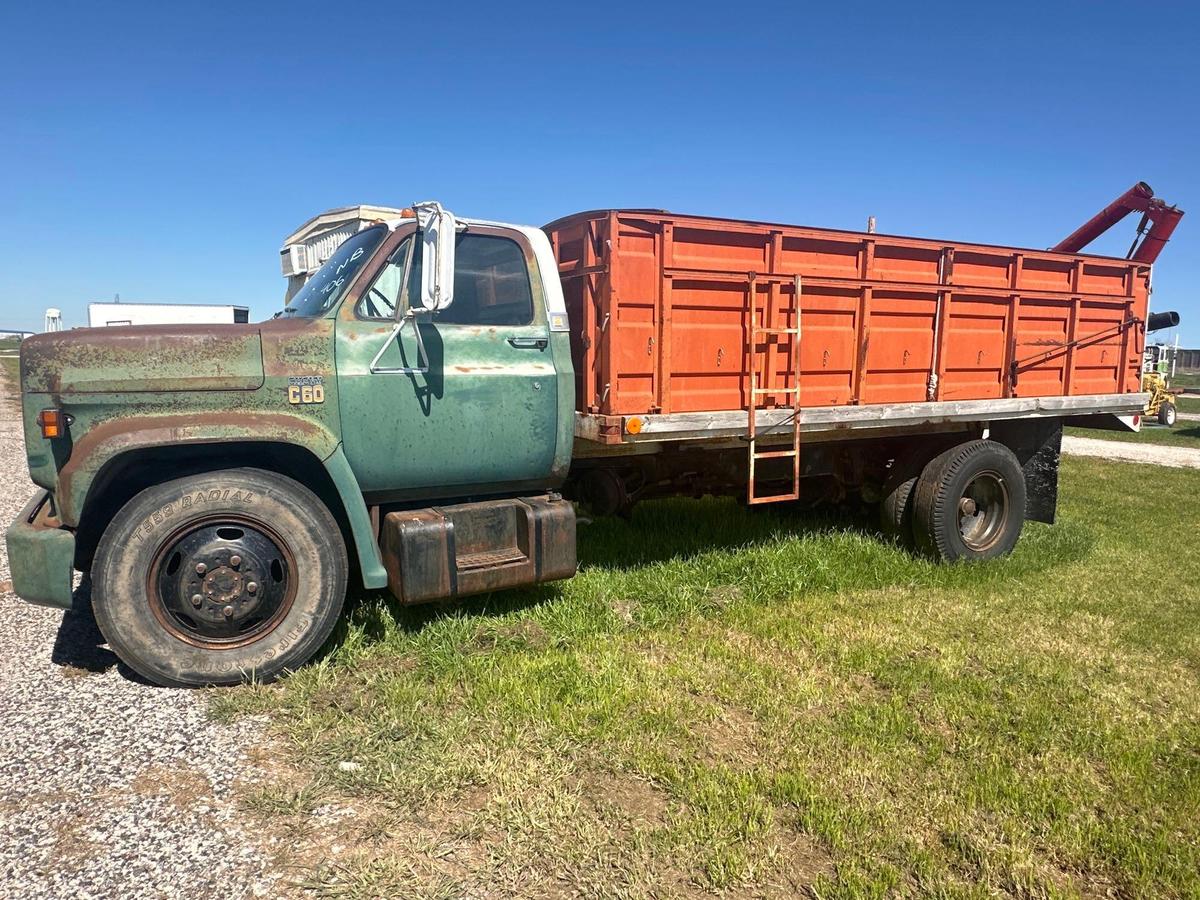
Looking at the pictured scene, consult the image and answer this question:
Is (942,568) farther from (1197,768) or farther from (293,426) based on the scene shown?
(293,426)

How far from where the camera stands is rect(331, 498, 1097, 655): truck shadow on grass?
4770 mm

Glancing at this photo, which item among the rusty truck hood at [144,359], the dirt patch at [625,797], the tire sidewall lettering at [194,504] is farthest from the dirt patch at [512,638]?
the rusty truck hood at [144,359]

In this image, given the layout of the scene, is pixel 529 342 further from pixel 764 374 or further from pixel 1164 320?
pixel 1164 320

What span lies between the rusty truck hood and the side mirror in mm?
870

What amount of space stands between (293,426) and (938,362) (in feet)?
14.3

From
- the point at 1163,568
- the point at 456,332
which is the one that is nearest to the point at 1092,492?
the point at 1163,568

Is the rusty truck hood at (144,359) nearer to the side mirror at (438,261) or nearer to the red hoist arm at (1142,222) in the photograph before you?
the side mirror at (438,261)

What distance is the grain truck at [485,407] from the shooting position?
3.66m

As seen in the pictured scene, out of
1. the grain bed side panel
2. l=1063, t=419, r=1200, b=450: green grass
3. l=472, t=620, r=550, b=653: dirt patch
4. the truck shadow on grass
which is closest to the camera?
l=472, t=620, r=550, b=653: dirt patch

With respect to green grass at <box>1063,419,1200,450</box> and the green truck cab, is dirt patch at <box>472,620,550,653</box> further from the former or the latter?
green grass at <box>1063,419,1200,450</box>

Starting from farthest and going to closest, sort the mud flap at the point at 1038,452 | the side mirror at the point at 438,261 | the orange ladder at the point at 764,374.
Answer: the mud flap at the point at 1038,452
the orange ladder at the point at 764,374
the side mirror at the point at 438,261

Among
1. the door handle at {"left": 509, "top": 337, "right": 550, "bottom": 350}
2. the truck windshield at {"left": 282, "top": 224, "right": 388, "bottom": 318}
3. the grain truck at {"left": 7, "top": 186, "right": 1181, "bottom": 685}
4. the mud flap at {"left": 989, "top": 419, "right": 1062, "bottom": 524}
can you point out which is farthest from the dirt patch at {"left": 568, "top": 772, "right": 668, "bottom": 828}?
the mud flap at {"left": 989, "top": 419, "right": 1062, "bottom": 524}

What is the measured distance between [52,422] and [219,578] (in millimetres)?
992

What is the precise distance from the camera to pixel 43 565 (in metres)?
3.56
